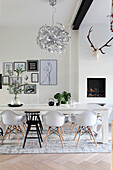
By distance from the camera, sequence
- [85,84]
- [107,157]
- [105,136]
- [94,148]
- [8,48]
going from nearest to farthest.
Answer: [107,157], [94,148], [105,136], [85,84], [8,48]

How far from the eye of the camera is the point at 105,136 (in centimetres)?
391

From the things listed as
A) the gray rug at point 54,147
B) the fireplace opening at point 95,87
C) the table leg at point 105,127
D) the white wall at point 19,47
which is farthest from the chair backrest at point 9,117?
the fireplace opening at point 95,87

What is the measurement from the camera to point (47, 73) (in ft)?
21.3

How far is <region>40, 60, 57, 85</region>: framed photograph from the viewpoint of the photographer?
647 centimetres

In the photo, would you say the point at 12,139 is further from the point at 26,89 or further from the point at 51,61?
the point at 51,61

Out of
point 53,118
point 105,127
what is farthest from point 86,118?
point 53,118

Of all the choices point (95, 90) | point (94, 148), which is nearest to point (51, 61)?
point (95, 90)

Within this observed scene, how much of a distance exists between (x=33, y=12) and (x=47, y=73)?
81.7 inches

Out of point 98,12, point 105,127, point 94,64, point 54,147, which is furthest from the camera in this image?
point 94,64

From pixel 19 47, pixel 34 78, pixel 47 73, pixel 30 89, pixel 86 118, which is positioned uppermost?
pixel 19 47

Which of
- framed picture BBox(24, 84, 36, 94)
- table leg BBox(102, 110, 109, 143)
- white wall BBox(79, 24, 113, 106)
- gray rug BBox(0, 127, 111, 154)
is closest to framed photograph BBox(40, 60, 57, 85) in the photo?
framed picture BBox(24, 84, 36, 94)

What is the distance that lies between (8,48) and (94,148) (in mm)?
4481

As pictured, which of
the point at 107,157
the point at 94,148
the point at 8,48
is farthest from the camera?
the point at 8,48

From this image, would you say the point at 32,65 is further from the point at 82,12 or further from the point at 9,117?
the point at 9,117
